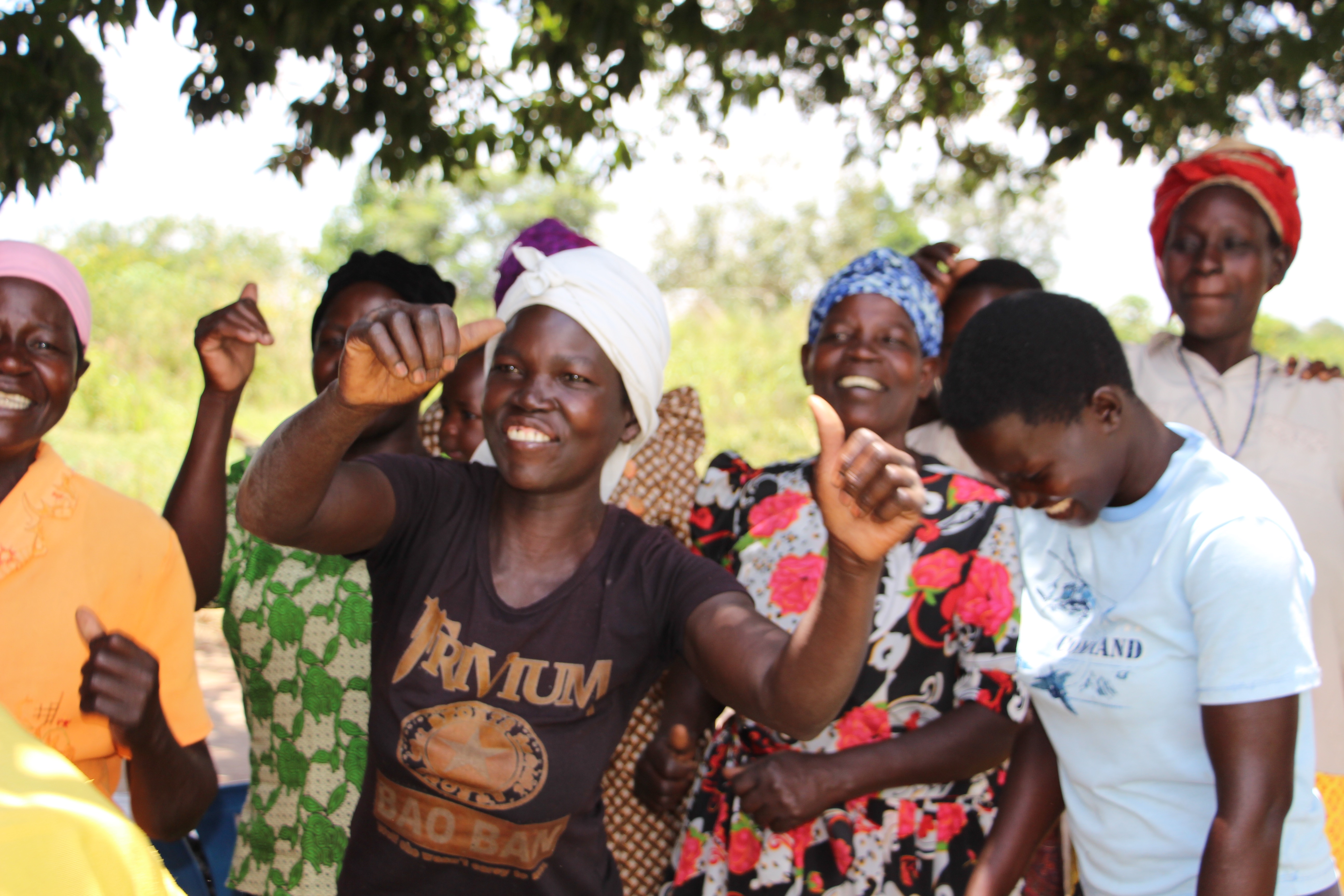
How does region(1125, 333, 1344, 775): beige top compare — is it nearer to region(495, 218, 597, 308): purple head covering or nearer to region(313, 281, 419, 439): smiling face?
region(495, 218, 597, 308): purple head covering

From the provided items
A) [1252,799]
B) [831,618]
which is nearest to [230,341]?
[831,618]

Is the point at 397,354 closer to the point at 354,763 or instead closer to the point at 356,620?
the point at 356,620

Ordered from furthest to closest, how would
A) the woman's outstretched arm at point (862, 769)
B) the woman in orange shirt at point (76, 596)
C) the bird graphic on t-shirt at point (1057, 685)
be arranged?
the woman's outstretched arm at point (862, 769), the bird graphic on t-shirt at point (1057, 685), the woman in orange shirt at point (76, 596)

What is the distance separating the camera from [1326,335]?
3534 cm

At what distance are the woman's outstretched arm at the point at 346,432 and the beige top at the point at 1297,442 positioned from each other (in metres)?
1.94

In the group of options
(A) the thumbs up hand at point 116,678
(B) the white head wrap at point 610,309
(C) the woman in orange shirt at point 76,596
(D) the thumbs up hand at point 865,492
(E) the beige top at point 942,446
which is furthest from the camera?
(E) the beige top at point 942,446

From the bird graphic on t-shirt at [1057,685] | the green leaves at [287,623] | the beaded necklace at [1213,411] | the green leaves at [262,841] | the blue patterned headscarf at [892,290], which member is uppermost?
the blue patterned headscarf at [892,290]

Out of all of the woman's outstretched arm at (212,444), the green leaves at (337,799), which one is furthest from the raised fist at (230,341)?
the green leaves at (337,799)

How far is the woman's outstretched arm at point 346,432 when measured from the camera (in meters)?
1.43

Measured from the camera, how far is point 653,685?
8.20ft

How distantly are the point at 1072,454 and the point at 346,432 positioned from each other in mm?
1190

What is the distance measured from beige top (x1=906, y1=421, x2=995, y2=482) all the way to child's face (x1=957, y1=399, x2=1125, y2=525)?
129 centimetres

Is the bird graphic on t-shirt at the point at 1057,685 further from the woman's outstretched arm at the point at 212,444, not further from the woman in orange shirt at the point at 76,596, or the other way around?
the woman's outstretched arm at the point at 212,444

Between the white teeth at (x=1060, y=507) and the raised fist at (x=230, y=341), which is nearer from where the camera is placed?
the white teeth at (x=1060, y=507)
